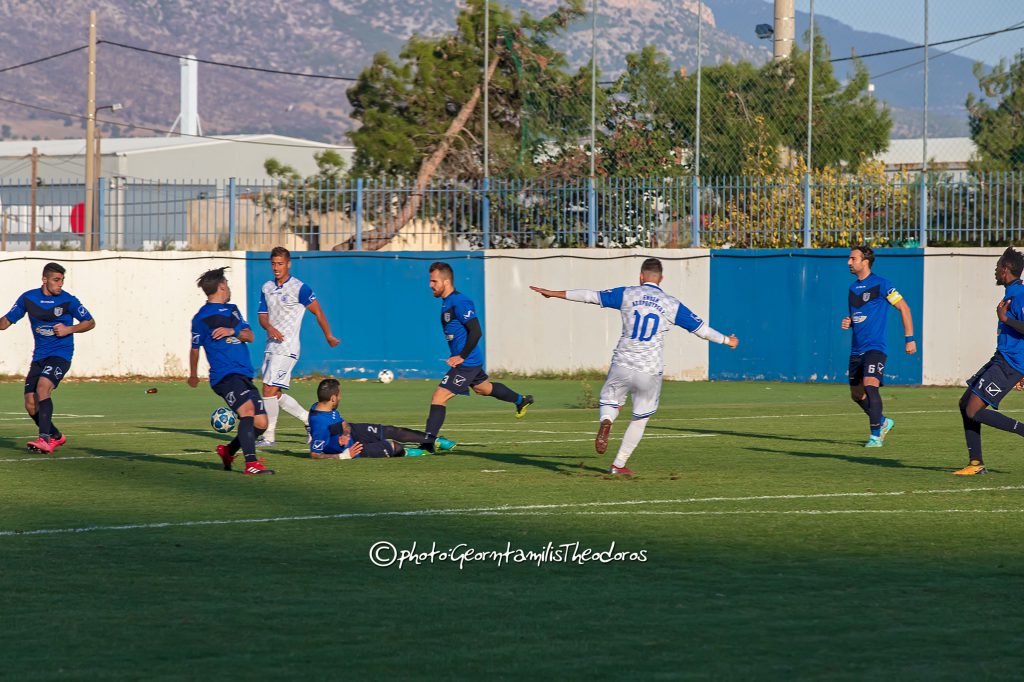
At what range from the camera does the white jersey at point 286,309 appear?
14.6 meters

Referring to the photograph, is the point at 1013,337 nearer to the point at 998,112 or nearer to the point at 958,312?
the point at 958,312

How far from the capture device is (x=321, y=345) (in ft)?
89.7

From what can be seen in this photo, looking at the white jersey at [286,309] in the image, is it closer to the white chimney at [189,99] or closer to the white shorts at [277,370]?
the white shorts at [277,370]

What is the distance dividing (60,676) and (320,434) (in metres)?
7.67

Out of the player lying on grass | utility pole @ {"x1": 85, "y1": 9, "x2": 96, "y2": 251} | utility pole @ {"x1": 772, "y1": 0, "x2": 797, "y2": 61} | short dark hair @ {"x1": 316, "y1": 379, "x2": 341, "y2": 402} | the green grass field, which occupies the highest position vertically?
utility pole @ {"x1": 772, "y1": 0, "x2": 797, "y2": 61}

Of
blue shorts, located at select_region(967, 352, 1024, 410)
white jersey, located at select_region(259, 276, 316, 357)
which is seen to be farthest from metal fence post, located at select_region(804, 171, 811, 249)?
blue shorts, located at select_region(967, 352, 1024, 410)

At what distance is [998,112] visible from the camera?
38.2 metres

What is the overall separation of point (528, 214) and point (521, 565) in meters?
19.4

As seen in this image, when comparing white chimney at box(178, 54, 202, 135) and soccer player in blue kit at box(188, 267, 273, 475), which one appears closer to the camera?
soccer player in blue kit at box(188, 267, 273, 475)

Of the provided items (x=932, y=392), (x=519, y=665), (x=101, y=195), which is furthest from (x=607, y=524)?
(x=101, y=195)

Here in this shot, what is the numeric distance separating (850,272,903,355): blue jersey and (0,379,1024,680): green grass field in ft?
3.42

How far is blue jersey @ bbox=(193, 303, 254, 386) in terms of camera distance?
12.0 m

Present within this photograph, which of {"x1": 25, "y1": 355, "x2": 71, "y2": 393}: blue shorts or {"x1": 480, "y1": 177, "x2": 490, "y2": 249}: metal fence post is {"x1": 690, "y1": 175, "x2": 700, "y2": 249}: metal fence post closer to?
{"x1": 480, "y1": 177, "x2": 490, "y2": 249}: metal fence post

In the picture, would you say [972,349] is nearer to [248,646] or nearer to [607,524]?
[607,524]
